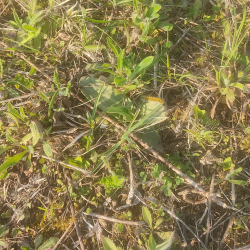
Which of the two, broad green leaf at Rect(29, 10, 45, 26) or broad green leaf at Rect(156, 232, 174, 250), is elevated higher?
broad green leaf at Rect(29, 10, 45, 26)

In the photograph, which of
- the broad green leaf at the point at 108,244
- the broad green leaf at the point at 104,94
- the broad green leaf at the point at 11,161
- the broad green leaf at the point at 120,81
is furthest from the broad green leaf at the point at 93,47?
the broad green leaf at the point at 108,244

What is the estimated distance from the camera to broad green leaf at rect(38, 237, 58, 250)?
1.97 metres

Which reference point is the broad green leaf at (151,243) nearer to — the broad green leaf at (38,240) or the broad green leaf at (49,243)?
the broad green leaf at (49,243)

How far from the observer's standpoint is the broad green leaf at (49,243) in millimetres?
1966

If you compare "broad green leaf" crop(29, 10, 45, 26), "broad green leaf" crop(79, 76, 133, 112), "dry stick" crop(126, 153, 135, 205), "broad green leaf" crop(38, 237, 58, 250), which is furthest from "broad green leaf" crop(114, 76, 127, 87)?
"broad green leaf" crop(38, 237, 58, 250)

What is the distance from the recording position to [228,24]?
2180mm

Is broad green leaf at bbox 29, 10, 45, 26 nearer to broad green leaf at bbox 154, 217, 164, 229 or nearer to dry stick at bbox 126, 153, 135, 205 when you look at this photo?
dry stick at bbox 126, 153, 135, 205

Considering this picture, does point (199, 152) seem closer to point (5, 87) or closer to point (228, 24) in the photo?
point (228, 24)

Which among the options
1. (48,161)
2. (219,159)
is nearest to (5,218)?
(48,161)

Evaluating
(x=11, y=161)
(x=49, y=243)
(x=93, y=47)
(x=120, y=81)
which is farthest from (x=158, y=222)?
(x=93, y=47)

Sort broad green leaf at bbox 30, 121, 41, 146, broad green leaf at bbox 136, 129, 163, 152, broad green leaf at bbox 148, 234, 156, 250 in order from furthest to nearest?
broad green leaf at bbox 136, 129, 163, 152, broad green leaf at bbox 30, 121, 41, 146, broad green leaf at bbox 148, 234, 156, 250

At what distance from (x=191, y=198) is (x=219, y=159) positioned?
401mm

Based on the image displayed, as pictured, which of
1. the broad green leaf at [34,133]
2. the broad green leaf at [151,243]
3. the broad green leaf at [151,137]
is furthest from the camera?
the broad green leaf at [151,137]

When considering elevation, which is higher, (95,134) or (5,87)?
(5,87)
